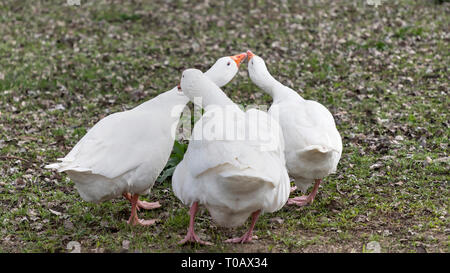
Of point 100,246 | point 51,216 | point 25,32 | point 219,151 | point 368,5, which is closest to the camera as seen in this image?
point 219,151

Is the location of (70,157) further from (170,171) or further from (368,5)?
(368,5)

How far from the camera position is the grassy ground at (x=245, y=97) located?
5449 millimetres

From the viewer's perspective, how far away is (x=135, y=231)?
18.0 feet

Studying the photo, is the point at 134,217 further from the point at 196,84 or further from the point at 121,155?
the point at 196,84

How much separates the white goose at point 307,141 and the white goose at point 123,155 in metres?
1.15

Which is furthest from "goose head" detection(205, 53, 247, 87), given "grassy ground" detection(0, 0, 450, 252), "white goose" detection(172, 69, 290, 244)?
"grassy ground" detection(0, 0, 450, 252)

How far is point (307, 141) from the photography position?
17.7 feet

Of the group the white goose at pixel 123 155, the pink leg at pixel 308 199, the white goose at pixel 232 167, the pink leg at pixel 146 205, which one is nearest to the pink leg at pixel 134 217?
the white goose at pixel 123 155

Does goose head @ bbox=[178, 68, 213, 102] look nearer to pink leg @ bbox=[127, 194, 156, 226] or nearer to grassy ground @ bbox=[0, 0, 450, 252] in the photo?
pink leg @ bbox=[127, 194, 156, 226]

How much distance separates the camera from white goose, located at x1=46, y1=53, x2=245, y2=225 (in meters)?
5.14

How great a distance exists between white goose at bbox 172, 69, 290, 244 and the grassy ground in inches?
22.3

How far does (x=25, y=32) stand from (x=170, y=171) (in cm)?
735

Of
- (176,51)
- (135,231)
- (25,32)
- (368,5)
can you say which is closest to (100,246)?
(135,231)

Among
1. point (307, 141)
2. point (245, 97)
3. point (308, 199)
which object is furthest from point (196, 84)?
point (245, 97)
